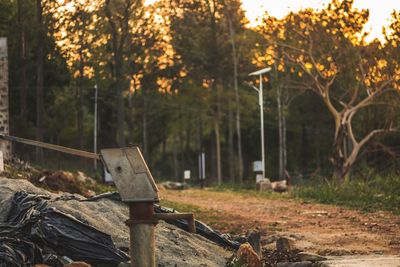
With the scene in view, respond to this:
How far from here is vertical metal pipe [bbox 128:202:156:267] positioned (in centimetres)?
564

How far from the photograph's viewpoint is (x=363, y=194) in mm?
22188

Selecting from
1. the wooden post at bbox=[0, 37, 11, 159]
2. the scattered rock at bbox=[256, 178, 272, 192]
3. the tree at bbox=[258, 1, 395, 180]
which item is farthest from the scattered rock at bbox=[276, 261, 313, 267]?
the scattered rock at bbox=[256, 178, 272, 192]

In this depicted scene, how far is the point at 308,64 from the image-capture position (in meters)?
32.7

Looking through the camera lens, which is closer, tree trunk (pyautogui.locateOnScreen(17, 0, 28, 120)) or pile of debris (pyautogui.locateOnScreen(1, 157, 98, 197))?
pile of debris (pyautogui.locateOnScreen(1, 157, 98, 197))

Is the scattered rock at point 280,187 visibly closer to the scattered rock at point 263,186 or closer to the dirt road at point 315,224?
the scattered rock at point 263,186

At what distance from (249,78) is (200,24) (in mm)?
6211

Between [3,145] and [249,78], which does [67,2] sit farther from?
[249,78]

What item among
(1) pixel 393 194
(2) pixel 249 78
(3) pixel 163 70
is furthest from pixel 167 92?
(1) pixel 393 194

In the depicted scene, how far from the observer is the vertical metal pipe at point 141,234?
18.5 ft

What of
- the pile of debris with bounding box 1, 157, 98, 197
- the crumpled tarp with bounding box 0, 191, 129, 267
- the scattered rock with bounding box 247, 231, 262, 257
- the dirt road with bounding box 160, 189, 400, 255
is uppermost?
the pile of debris with bounding box 1, 157, 98, 197

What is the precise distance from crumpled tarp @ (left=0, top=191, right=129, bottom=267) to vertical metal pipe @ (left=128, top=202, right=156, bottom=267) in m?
2.95

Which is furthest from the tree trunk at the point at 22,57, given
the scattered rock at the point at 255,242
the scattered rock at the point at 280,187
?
the scattered rock at the point at 255,242

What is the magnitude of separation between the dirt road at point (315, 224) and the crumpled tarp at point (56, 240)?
362cm

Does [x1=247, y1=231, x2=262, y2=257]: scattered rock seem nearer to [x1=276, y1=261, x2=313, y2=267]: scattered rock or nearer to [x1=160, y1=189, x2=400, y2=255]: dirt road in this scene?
[x1=276, y1=261, x2=313, y2=267]: scattered rock
